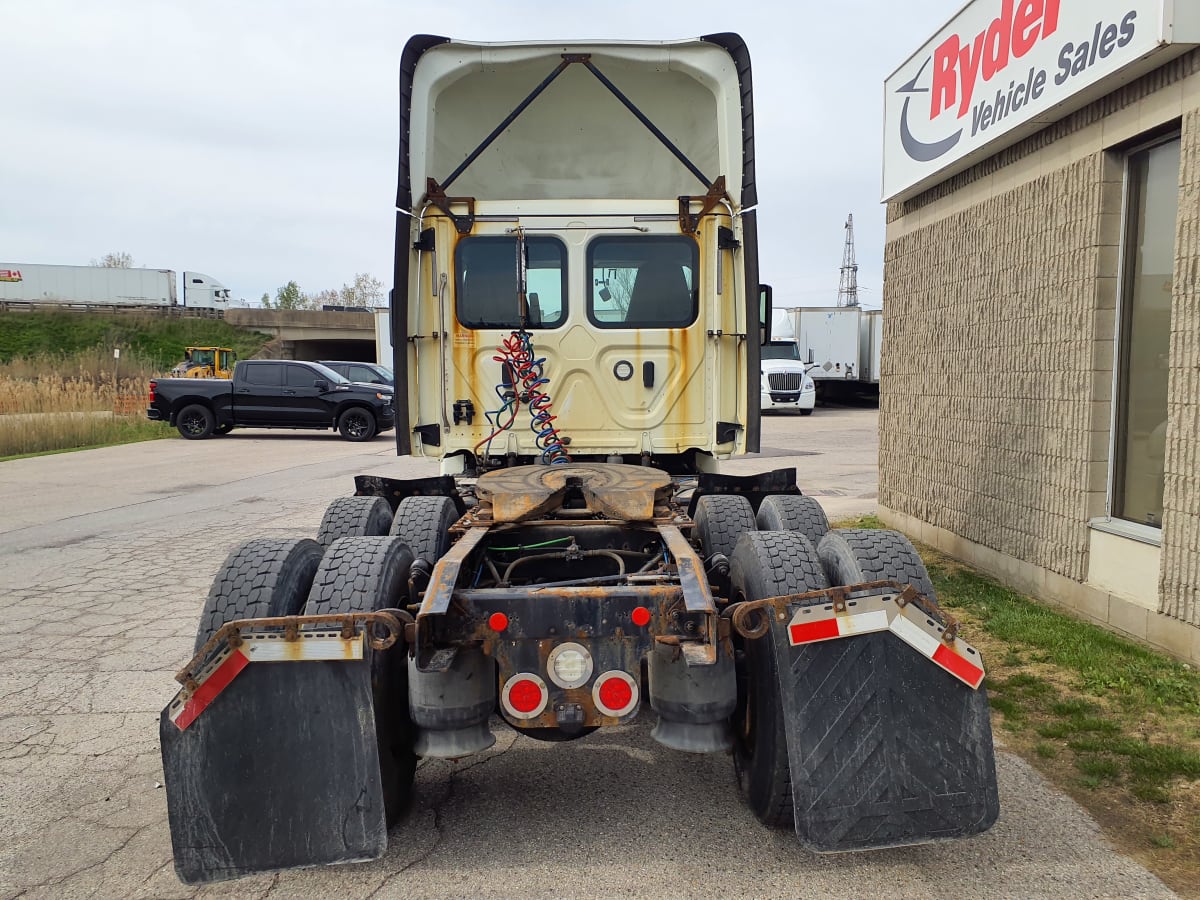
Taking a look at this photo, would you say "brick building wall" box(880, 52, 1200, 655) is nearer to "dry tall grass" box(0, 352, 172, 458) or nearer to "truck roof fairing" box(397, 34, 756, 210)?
"truck roof fairing" box(397, 34, 756, 210)

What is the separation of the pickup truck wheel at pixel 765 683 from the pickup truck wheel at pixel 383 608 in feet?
3.79

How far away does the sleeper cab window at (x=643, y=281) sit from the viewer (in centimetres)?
540

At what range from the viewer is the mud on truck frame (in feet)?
8.64

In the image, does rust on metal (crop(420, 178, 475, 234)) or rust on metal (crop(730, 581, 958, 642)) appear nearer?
rust on metal (crop(730, 581, 958, 642))

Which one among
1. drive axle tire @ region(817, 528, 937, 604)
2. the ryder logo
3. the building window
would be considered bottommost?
drive axle tire @ region(817, 528, 937, 604)

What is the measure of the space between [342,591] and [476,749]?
0.71 m

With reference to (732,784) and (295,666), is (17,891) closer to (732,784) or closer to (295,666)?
(295,666)

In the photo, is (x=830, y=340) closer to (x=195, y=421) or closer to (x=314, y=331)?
(x=195, y=421)

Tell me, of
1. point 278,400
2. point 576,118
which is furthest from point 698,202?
point 278,400

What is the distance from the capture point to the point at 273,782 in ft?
8.63

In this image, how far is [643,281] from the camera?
545 cm

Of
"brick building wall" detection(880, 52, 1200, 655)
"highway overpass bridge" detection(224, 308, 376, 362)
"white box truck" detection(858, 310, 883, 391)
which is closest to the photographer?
"brick building wall" detection(880, 52, 1200, 655)

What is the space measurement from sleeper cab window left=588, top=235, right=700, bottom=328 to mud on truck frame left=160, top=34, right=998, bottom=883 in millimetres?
14

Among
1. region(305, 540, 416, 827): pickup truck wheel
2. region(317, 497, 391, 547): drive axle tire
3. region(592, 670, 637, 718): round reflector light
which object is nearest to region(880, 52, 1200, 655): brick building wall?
region(592, 670, 637, 718): round reflector light
